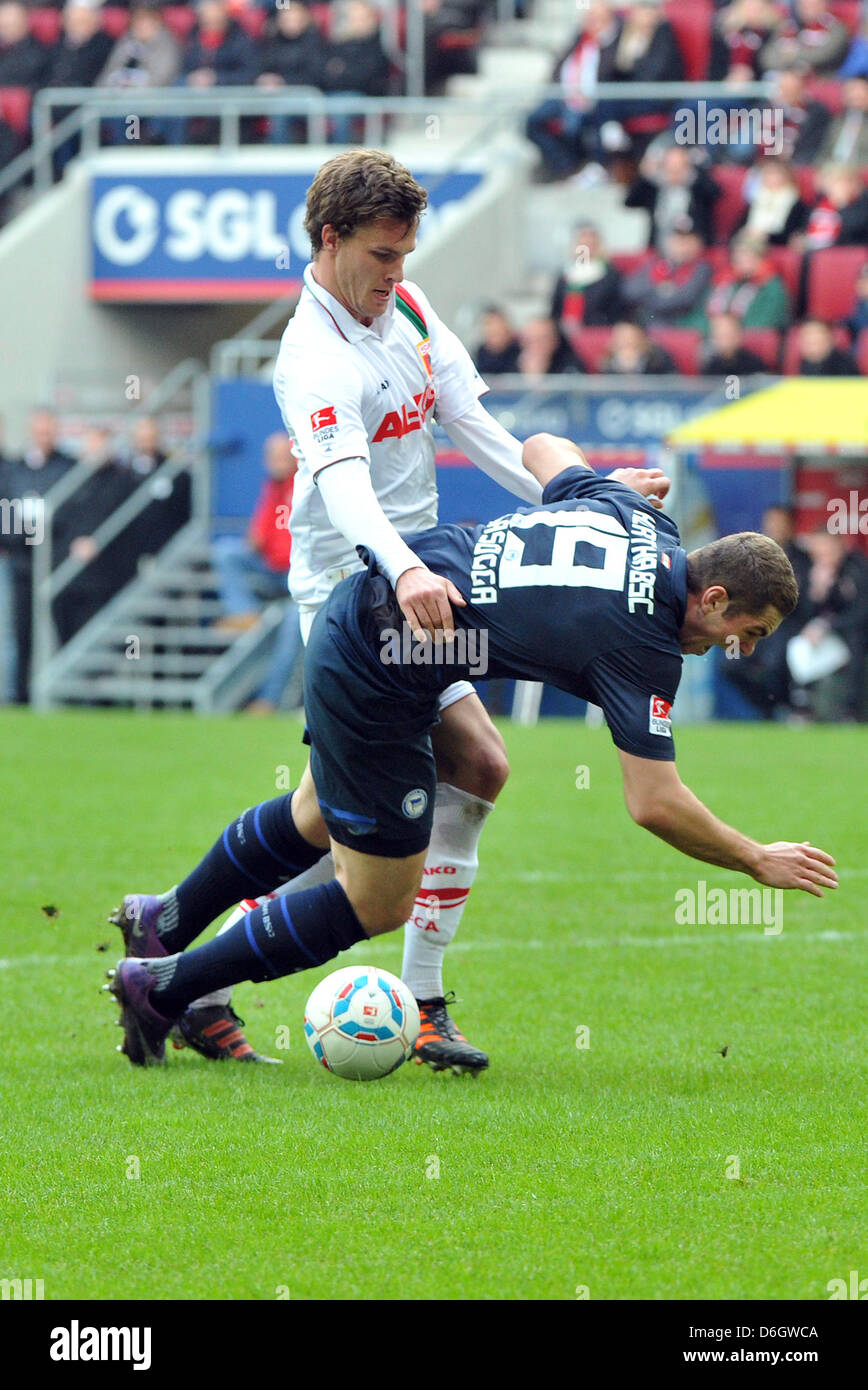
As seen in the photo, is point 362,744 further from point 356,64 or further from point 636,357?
point 356,64

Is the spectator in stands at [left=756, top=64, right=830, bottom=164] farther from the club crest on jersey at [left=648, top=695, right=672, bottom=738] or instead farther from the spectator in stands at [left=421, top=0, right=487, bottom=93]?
the club crest on jersey at [left=648, top=695, right=672, bottom=738]

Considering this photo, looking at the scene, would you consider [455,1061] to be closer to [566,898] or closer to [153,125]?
[566,898]

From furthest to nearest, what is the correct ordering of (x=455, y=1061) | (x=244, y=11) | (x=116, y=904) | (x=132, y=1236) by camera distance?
(x=244, y=11)
(x=116, y=904)
(x=455, y=1061)
(x=132, y=1236)

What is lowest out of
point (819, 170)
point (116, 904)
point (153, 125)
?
point (116, 904)

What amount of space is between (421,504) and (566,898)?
118 inches

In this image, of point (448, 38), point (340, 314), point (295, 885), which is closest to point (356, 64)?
point (448, 38)

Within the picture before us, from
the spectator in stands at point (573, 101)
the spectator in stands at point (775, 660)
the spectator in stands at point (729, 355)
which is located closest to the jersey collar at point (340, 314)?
the spectator in stands at point (775, 660)

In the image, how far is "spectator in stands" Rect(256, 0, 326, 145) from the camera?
20188 mm

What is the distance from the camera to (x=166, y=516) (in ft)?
57.7

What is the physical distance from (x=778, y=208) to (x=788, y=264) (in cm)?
51

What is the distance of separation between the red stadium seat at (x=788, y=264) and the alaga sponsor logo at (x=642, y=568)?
1264 centimetres

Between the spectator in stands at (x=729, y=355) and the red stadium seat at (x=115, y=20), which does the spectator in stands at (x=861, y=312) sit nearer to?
the spectator in stands at (x=729, y=355)

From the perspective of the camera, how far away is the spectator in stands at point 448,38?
21156 mm
